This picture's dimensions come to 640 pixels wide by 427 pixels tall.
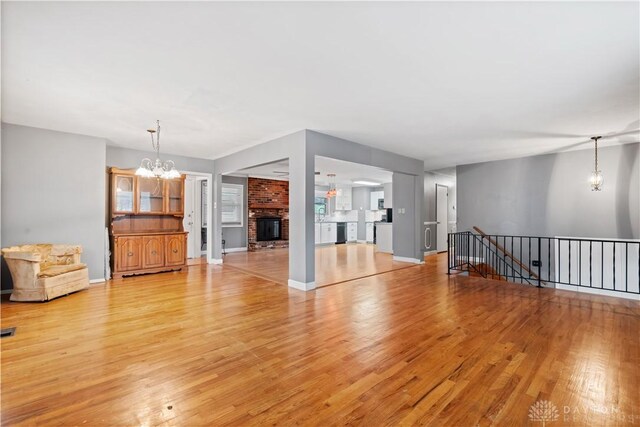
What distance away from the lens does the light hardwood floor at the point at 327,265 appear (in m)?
5.70

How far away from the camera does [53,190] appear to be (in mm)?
4875

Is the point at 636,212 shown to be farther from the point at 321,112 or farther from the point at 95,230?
the point at 95,230

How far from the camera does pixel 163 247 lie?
20.1 ft

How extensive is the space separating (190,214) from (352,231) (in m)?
6.88

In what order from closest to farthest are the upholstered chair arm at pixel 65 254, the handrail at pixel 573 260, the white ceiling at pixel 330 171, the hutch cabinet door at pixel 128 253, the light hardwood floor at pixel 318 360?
the light hardwood floor at pixel 318 360
the upholstered chair arm at pixel 65 254
the handrail at pixel 573 260
the hutch cabinet door at pixel 128 253
the white ceiling at pixel 330 171

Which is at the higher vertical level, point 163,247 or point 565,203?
point 565,203

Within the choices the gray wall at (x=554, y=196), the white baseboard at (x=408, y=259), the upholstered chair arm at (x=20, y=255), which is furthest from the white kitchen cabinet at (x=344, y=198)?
the upholstered chair arm at (x=20, y=255)

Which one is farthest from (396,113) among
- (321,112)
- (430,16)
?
(430,16)

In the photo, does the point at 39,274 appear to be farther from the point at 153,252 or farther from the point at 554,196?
the point at 554,196

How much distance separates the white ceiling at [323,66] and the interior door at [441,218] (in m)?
4.76

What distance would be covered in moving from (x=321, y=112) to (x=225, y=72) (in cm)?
145

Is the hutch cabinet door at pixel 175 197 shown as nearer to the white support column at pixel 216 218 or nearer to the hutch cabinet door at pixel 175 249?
the hutch cabinet door at pixel 175 249

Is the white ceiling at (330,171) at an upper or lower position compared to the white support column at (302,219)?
upper

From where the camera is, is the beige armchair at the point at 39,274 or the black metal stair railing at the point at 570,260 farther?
the black metal stair railing at the point at 570,260
